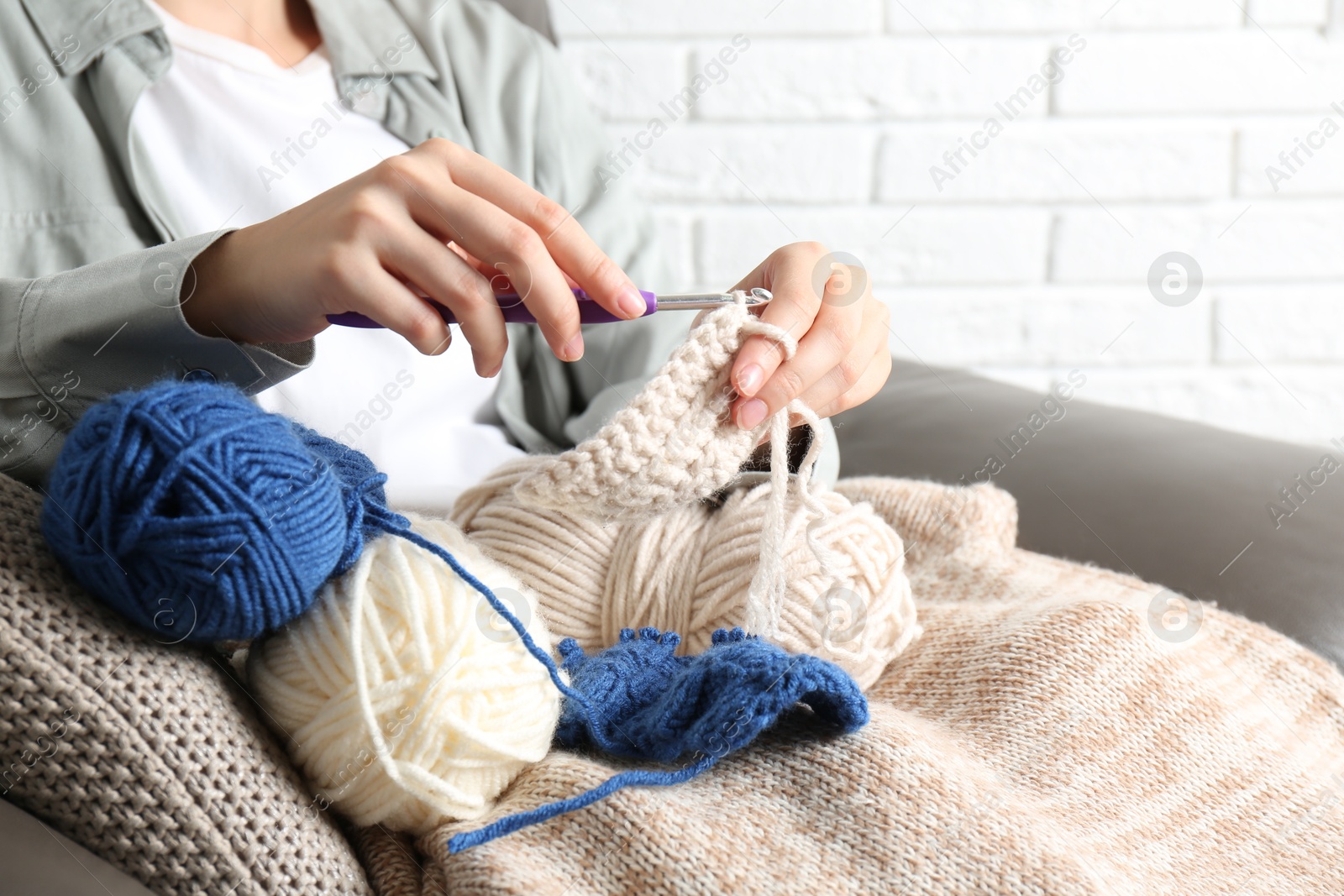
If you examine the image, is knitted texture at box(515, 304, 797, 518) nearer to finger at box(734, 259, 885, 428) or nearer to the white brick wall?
finger at box(734, 259, 885, 428)

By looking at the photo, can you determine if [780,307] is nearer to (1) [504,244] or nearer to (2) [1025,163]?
(1) [504,244]

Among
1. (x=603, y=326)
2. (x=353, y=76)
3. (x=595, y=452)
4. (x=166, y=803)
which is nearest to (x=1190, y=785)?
(x=595, y=452)

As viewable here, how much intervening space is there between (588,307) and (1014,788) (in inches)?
12.4

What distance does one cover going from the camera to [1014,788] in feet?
1.39

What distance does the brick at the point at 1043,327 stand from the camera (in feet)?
3.97

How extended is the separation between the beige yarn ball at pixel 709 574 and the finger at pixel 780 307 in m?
0.08

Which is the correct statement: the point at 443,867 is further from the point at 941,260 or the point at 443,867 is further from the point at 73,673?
the point at 941,260

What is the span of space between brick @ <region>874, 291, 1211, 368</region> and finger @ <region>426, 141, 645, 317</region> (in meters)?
0.81

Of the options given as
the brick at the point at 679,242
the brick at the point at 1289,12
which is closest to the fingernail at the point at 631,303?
the brick at the point at 679,242

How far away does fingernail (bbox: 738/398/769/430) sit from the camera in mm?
491

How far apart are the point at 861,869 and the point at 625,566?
8.1 inches

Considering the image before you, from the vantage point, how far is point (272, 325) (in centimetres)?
46

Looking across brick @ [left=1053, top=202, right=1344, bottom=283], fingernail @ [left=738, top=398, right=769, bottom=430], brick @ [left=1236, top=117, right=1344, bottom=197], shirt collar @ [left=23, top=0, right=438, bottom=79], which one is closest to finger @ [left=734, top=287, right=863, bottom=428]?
fingernail @ [left=738, top=398, right=769, bottom=430]

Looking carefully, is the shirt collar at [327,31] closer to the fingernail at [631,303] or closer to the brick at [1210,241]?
the fingernail at [631,303]
